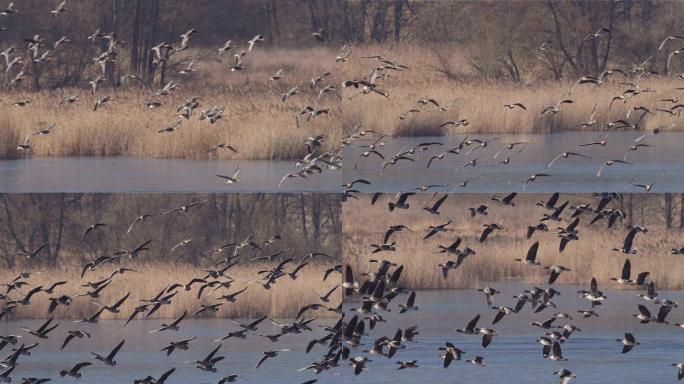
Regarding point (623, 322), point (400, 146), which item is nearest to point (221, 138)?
point (400, 146)

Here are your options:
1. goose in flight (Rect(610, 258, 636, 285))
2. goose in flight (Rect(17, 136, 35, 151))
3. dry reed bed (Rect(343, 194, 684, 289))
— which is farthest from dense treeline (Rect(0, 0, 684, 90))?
dry reed bed (Rect(343, 194, 684, 289))

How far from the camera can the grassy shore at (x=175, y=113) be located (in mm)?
Result: 32094

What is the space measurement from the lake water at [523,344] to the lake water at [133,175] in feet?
13.6

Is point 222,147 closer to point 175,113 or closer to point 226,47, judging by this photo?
point 175,113

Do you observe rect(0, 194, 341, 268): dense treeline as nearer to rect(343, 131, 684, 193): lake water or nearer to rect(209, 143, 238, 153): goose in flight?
rect(343, 131, 684, 193): lake water

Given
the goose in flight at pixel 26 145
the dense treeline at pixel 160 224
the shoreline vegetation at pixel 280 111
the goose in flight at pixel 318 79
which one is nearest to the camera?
the goose in flight at pixel 318 79

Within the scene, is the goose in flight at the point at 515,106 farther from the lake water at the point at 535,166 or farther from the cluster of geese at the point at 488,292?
the cluster of geese at the point at 488,292

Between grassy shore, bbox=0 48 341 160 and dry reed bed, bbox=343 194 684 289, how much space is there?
4916mm

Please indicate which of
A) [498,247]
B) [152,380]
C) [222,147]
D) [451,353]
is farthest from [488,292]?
[498,247]

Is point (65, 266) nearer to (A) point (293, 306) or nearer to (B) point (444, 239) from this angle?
(A) point (293, 306)

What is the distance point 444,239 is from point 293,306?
3.58 meters

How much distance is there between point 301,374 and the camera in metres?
34.2

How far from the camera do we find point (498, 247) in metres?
40.4

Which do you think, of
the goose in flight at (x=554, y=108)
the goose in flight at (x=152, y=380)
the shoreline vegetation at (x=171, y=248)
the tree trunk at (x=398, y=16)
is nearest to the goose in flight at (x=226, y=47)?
the tree trunk at (x=398, y=16)
